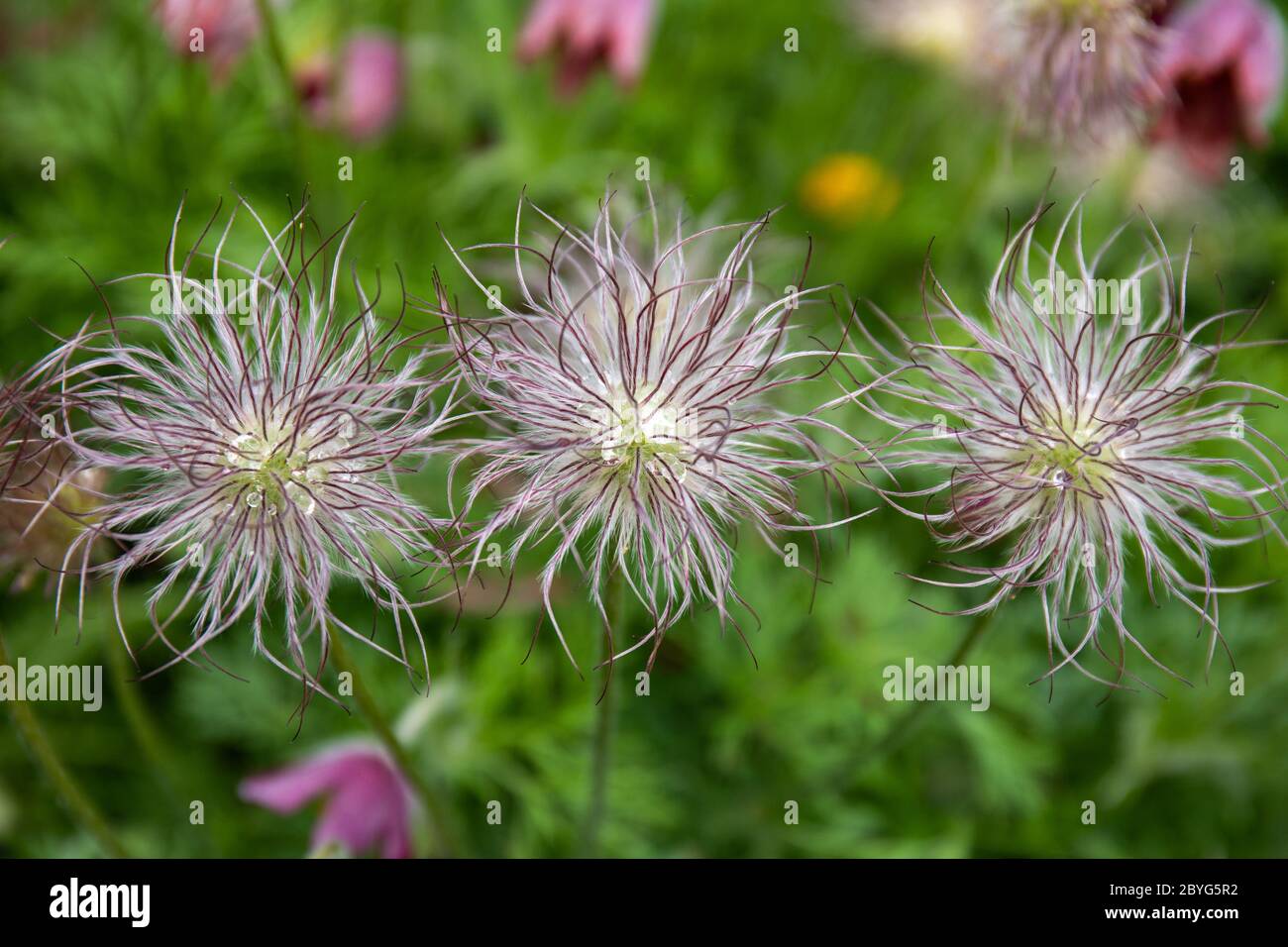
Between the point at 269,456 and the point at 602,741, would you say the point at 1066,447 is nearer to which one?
the point at 602,741

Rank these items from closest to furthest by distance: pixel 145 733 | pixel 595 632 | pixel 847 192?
pixel 145 733
pixel 595 632
pixel 847 192

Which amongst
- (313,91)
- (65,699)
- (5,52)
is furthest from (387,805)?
(5,52)

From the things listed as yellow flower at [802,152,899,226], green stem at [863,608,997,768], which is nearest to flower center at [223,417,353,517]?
green stem at [863,608,997,768]

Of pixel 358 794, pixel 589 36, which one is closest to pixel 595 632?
pixel 358 794

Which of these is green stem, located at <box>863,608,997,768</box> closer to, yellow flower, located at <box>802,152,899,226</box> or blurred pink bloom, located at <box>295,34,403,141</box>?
yellow flower, located at <box>802,152,899,226</box>
